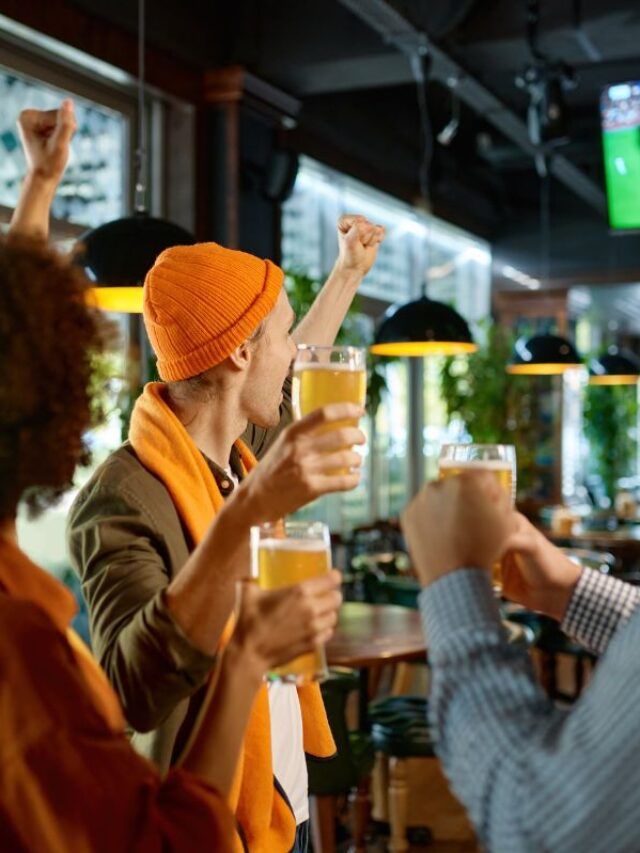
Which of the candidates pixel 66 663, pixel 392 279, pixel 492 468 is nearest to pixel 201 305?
pixel 492 468

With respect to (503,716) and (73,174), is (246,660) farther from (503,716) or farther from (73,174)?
(73,174)

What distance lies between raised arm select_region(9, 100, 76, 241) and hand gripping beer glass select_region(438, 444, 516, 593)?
60cm

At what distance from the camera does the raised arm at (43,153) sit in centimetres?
150

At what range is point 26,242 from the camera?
1.13 metres

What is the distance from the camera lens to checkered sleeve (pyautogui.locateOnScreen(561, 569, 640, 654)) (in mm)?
1461

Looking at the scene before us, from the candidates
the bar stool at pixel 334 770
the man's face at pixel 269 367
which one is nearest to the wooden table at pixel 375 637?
the bar stool at pixel 334 770

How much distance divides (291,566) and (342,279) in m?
1.14

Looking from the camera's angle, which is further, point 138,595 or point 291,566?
point 138,595

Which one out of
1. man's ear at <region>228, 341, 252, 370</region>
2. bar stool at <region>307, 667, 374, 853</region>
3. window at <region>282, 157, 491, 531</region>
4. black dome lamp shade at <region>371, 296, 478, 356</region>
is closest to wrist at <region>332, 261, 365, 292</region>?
man's ear at <region>228, 341, 252, 370</region>

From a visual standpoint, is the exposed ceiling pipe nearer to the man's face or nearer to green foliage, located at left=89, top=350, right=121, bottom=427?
the man's face

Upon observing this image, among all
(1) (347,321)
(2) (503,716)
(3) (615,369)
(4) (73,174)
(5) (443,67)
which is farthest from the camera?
(3) (615,369)

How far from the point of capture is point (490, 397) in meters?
9.97

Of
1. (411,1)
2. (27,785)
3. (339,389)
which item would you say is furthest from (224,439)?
(411,1)

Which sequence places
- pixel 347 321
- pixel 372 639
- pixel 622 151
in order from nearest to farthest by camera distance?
pixel 372 639
pixel 622 151
pixel 347 321
